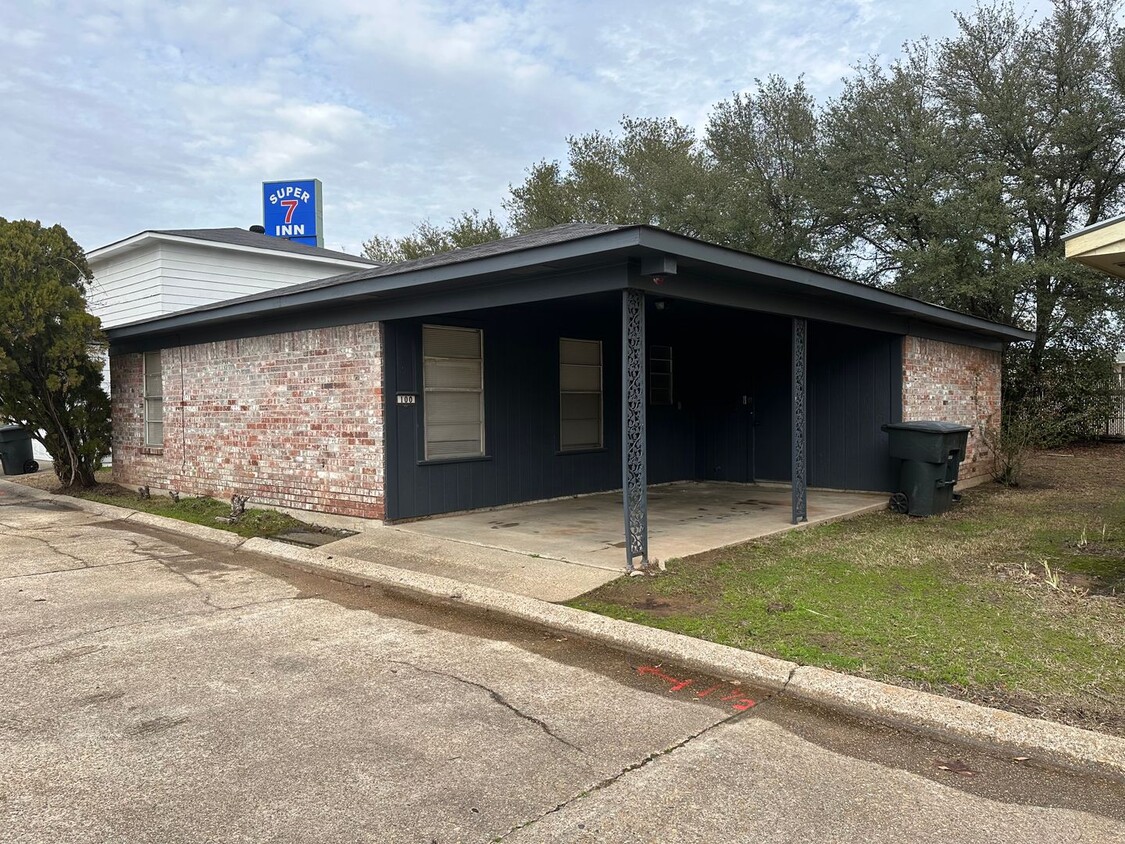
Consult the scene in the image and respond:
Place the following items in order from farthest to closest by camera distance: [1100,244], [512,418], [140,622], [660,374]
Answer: [660,374] → [512,418] → [1100,244] → [140,622]

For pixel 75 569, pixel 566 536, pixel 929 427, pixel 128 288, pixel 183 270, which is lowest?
pixel 75 569

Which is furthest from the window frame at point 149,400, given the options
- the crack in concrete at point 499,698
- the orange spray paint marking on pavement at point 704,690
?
the orange spray paint marking on pavement at point 704,690

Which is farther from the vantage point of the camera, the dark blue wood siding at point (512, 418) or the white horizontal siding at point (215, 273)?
the white horizontal siding at point (215, 273)

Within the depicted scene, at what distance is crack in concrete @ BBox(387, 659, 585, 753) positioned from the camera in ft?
11.9

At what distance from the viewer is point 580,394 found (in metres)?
11.4

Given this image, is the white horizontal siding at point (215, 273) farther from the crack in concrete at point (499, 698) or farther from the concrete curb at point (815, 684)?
the crack in concrete at point (499, 698)

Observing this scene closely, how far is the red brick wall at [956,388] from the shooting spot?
11281 millimetres

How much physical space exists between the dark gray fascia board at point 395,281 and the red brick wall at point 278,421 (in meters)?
0.43

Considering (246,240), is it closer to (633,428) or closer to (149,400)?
(149,400)

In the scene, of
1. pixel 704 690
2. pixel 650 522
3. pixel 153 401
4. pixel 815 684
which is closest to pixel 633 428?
pixel 650 522

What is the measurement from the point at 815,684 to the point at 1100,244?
14.2 feet

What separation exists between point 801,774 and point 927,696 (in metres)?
1.05

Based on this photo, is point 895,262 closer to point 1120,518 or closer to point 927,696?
point 1120,518

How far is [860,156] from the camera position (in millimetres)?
19406
